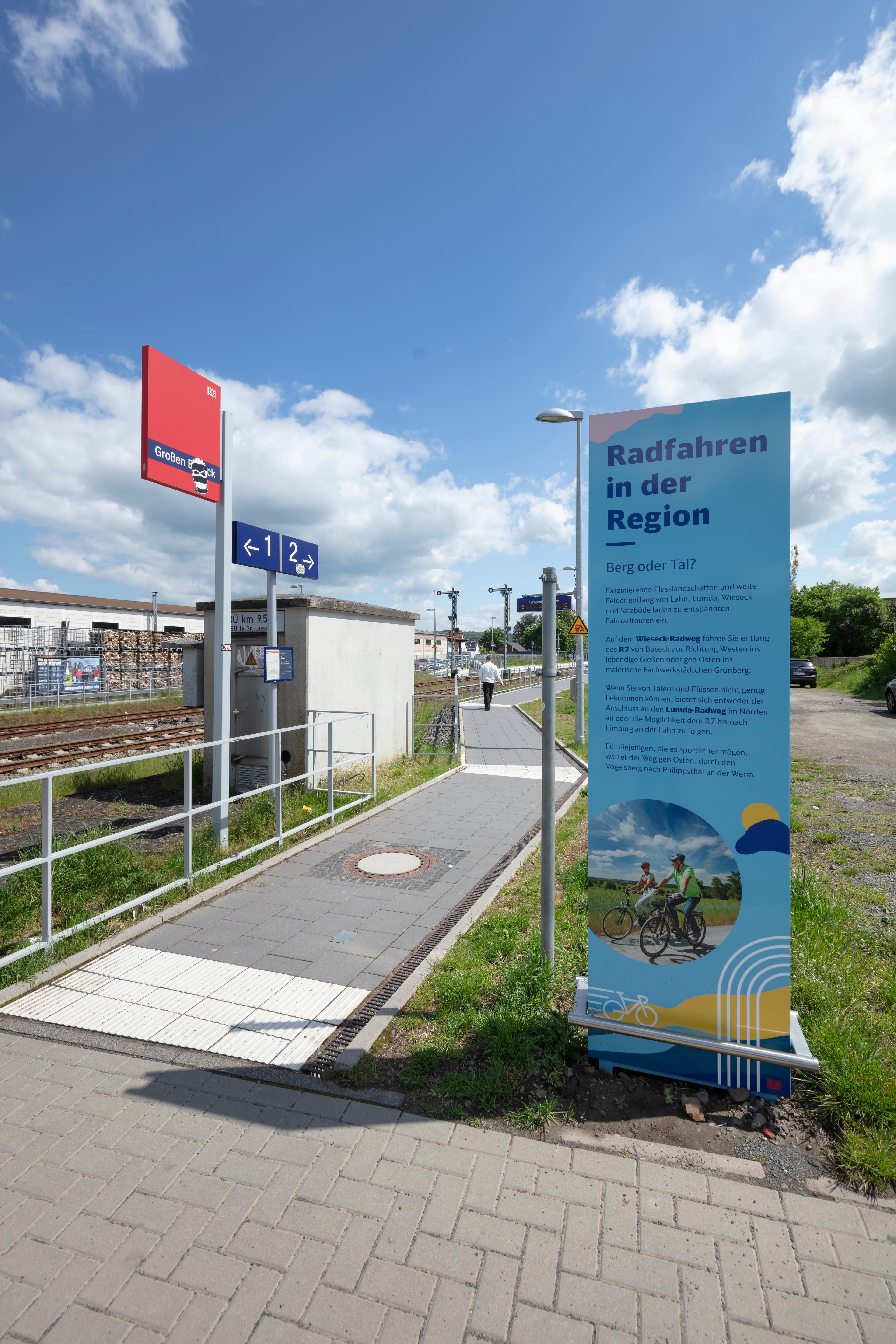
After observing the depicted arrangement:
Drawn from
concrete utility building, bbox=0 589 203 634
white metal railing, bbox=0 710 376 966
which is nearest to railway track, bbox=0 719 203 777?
white metal railing, bbox=0 710 376 966

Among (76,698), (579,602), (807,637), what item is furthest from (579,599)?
(807,637)

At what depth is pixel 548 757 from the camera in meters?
3.72

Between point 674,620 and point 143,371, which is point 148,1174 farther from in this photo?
point 143,371

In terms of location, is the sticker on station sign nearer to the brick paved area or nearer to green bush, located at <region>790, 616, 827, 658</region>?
the brick paved area

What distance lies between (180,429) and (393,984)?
5290 mm

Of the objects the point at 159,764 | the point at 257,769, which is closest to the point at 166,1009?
the point at 257,769

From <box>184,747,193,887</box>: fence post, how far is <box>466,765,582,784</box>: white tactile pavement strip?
614cm

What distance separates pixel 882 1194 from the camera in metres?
2.50

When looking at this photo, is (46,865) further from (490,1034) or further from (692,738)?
(692,738)

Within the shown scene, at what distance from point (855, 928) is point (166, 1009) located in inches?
171

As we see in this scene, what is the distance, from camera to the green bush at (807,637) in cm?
4753

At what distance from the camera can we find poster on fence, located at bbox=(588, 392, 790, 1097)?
2.88 meters

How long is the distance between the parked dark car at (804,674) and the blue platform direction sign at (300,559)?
32100 mm

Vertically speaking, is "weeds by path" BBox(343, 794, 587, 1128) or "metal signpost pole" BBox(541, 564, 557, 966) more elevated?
"metal signpost pole" BBox(541, 564, 557, 966)
